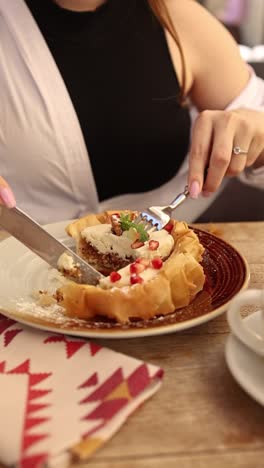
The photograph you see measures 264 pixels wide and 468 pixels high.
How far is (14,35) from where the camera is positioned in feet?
3.67

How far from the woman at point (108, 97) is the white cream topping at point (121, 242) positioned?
0.95 feet

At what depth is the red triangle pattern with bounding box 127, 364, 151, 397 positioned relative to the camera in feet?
1.77

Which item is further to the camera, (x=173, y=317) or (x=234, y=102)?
(x=234, y=102)

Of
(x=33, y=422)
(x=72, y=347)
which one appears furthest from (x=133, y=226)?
(x=33, y=422)

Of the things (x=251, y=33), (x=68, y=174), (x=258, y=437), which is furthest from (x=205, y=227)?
(x=251, y=33)

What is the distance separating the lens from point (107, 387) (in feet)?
1.80

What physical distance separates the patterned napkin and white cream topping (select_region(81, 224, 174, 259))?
19 centimetres

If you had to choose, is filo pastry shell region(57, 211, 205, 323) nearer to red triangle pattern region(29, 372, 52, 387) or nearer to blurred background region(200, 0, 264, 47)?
red triangle pattern region(29, 372, 52, 387)

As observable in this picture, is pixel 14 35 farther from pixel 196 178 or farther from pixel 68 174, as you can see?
pixel 196 178

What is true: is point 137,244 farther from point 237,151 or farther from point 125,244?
point 237,151

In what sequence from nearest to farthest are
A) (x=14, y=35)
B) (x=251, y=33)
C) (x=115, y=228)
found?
1. (x=115, y=228)
2. (x=14, y=35)
3. (x=251, y=33)

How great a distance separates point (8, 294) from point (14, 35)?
592mm

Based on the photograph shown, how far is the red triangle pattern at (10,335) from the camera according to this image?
0.65 m

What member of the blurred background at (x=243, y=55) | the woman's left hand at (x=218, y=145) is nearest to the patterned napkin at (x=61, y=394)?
the woman's left hand at (x=218, y=145)
